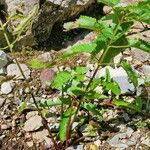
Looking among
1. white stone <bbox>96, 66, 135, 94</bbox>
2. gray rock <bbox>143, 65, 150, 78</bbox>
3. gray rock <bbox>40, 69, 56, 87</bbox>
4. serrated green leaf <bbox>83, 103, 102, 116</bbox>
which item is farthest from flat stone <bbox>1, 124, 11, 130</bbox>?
gray rock <bbox>143, 65, 150, 78</bbox>

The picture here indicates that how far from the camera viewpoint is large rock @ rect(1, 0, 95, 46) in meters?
5.95

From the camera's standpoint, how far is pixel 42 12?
5.93 m

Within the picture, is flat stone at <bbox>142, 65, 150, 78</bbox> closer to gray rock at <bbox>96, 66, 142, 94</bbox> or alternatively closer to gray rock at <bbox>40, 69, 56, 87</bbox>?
gray rock at <bbox>96, 66, 142, 94</bbox>

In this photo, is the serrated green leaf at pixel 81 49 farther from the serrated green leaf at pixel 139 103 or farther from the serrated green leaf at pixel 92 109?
the serrated green leaf at pixel 139 103

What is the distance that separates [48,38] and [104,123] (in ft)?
6.07

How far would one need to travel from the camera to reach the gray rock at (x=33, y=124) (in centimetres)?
478

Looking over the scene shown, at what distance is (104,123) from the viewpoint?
4754mm

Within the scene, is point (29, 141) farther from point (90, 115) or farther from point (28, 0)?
point (28, 0)

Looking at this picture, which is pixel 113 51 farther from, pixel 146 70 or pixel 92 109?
pixel 146 70

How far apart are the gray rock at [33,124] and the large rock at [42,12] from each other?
1454 millimetres

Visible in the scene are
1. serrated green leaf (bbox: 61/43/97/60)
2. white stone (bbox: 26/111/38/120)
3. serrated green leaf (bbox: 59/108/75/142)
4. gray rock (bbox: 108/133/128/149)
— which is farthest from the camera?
white stone (bbox: 26/111/38/120)

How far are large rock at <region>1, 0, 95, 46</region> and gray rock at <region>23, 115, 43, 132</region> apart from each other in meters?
1.45

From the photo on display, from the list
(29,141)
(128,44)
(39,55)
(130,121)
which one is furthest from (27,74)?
(128,44)

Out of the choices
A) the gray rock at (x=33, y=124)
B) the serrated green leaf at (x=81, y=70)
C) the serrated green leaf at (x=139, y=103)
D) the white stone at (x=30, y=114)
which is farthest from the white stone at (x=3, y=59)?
the serrated green leaf at (x=139, y=103)
